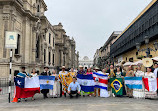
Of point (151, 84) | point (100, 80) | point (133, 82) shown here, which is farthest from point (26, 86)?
point (151, 84)

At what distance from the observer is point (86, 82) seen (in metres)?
10.0

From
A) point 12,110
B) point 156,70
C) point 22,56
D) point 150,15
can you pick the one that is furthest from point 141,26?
point 12,110

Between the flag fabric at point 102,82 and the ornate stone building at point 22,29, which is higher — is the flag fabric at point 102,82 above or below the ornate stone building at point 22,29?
below

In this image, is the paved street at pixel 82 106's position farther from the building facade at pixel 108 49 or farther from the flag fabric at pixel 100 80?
the building facade at pixel 108 49

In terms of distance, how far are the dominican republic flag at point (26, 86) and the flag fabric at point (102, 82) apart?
3.78 metres

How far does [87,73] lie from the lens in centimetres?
1028

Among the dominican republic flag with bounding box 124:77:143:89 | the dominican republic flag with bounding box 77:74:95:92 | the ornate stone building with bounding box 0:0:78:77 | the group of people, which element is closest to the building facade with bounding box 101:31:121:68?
the ornate stone building with bounding box 0:0:78:77

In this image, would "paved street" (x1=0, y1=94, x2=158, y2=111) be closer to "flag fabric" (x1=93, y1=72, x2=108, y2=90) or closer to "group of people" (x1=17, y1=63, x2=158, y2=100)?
"group of people" (x1=17, y1=63, x2=158, y2=100)

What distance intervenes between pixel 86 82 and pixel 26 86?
3770 mm

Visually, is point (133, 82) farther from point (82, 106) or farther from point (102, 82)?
point (82, 106)

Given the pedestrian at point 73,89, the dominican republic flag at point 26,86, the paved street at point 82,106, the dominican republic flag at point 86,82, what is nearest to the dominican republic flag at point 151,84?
the paved street at point 82,106

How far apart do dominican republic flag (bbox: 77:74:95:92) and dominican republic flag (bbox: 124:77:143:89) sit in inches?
85.7

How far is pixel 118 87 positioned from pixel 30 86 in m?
5.39

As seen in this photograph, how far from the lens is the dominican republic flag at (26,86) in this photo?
8.54m
